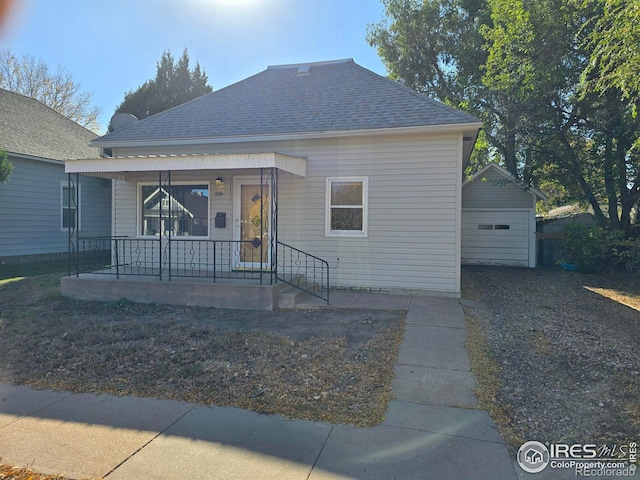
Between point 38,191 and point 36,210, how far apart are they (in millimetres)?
624

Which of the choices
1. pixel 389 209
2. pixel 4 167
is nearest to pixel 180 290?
pixel 389 209

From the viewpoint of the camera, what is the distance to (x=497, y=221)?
581 inches

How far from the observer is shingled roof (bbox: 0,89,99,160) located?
1286 cm

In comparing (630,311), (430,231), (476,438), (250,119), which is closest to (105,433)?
(476,438)

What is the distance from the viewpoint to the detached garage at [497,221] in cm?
1441

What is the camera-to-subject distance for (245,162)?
712cm

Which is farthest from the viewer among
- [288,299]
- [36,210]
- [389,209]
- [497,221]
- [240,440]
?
[497,221]

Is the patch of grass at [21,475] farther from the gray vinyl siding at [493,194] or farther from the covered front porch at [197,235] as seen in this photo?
the gray vinyl siding at [493,194]

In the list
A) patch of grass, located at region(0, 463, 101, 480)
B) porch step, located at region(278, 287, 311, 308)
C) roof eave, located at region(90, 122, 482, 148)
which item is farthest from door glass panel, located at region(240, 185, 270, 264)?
patch of grass, located at region(0, 463, 101, 480)

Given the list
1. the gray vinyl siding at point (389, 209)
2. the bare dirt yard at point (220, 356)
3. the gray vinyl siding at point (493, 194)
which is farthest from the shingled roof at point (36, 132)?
the gray vinyl siding at point (493, 194)

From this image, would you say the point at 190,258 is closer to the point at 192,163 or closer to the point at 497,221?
the point at 192,163

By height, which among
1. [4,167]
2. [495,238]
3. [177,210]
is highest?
[4,167]

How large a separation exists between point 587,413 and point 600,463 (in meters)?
0.79

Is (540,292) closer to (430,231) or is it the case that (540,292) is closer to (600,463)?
(430,231)
